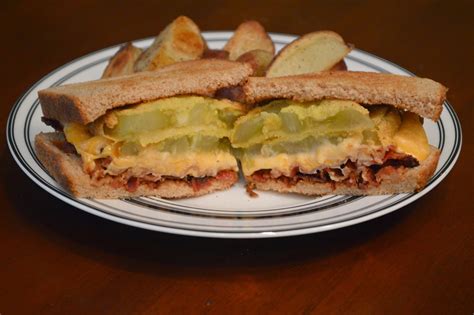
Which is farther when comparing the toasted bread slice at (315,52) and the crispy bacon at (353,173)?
the toasted bread slice at (315,52)

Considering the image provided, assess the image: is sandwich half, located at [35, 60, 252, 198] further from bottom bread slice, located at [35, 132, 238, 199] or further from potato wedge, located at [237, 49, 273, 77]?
potato wedge, located at [237, 49, 273, 77]

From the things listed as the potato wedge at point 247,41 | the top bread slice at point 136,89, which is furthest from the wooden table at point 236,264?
the potato wedge at point 247,41

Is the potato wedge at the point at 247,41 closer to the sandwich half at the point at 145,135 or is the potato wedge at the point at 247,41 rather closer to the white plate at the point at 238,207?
the sandwich half at the point at 145,135

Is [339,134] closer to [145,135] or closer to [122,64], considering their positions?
[145,135]

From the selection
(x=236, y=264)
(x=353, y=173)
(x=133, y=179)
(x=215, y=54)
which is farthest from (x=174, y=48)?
(x=236, y=264)

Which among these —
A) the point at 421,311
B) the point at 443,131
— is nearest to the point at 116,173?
the point at 421,311

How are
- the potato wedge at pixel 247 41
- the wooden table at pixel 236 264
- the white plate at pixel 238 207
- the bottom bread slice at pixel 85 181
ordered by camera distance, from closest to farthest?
the wooden table at pixel 236 264 < the white plate at pixel 238 207 < the bottom bread slice at pixel 85 181 < the potato wedge at pixel 247 41
